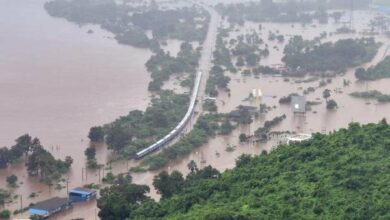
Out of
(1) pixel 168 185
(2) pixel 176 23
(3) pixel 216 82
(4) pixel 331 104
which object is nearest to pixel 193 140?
(1) pixel 168 185

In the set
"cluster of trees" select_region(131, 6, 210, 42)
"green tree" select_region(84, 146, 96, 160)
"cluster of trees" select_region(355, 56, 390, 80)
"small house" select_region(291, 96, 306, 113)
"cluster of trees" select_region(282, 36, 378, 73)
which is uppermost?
"cluster of trees" select_region(131, 6, 210, 42)

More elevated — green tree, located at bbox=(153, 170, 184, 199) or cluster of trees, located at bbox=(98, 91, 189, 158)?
cluster of trees, located at bbox=(98, 91, 189, 158)

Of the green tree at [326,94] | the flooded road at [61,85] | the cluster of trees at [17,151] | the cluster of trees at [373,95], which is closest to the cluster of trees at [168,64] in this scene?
the flooded road at [61,85]

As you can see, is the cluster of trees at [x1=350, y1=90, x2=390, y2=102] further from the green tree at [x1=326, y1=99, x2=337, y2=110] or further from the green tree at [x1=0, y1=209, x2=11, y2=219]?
the green tree at [x1=0, y1=209, x2=11, y2=219]

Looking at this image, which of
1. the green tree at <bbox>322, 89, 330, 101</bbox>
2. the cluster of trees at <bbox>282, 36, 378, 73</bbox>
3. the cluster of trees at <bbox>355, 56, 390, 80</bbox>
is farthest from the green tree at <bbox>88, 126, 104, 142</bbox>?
the cluster of trees at <bbox>355, 56, 390, 80</bbox>

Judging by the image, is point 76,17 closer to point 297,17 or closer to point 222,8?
point 222,8

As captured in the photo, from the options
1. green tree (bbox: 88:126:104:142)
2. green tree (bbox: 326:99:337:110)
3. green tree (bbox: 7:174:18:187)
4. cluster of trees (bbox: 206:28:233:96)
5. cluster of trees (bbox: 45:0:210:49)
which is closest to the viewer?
green tree (bbox: 7:174:18:187)

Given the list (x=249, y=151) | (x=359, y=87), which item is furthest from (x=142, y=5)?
(x=249, y=151)
